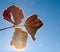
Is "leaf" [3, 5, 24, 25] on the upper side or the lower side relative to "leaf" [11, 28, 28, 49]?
upper

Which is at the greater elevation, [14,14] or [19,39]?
[14,14]

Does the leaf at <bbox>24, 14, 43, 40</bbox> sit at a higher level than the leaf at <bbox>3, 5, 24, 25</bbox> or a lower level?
lower

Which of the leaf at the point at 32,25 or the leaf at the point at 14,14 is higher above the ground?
the leaf at the point at 14,14

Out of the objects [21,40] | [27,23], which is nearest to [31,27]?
[27,23]

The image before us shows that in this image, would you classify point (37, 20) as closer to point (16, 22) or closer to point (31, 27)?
point (31, 27)

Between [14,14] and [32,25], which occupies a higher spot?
[14,14]
